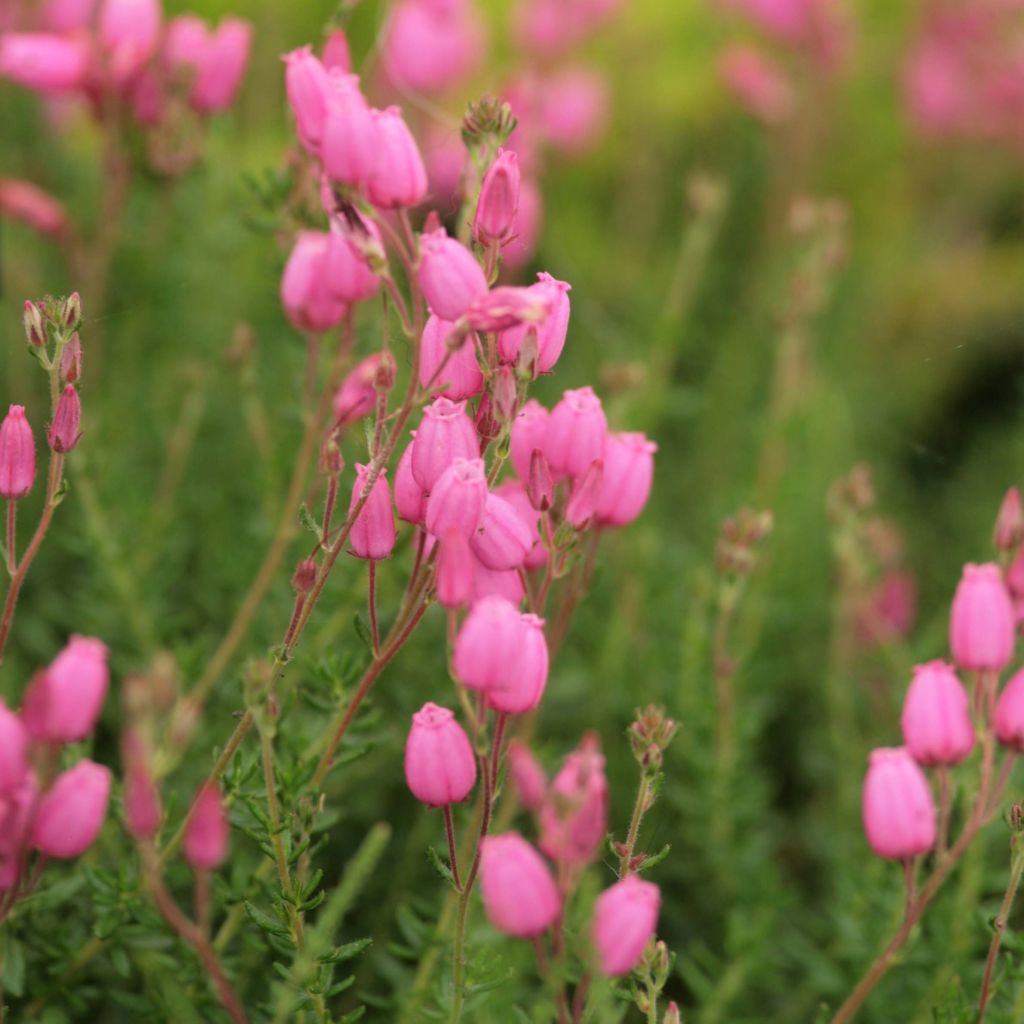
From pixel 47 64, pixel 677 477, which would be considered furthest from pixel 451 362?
pixel 677 477

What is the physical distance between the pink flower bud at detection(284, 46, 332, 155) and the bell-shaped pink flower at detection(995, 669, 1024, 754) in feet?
1.67

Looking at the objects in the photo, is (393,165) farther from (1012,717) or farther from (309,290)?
(1012,717)

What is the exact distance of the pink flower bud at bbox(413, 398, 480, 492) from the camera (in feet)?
2.31

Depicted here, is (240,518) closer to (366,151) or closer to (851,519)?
(851,519)

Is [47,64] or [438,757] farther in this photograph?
[47,64]

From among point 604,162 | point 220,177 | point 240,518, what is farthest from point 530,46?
point 240,518

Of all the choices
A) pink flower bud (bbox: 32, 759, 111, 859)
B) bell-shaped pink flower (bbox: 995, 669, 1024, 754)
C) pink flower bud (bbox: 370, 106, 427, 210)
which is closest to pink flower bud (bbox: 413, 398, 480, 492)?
pink flower bud (bbox: 370, 106, 427, 210)

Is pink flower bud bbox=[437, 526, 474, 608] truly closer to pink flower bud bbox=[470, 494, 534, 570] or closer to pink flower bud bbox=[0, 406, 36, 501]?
pink flower bud bbox=[470, 494, 534, 570]

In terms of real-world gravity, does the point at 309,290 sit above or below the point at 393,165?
below

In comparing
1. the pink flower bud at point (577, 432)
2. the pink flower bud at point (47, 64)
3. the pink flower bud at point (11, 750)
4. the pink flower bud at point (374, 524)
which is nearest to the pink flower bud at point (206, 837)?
the pink flower bud at point (11, 750)

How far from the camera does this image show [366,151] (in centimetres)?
71

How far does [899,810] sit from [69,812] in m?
0.43

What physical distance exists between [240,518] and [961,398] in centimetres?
137

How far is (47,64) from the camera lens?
134 centimetres
